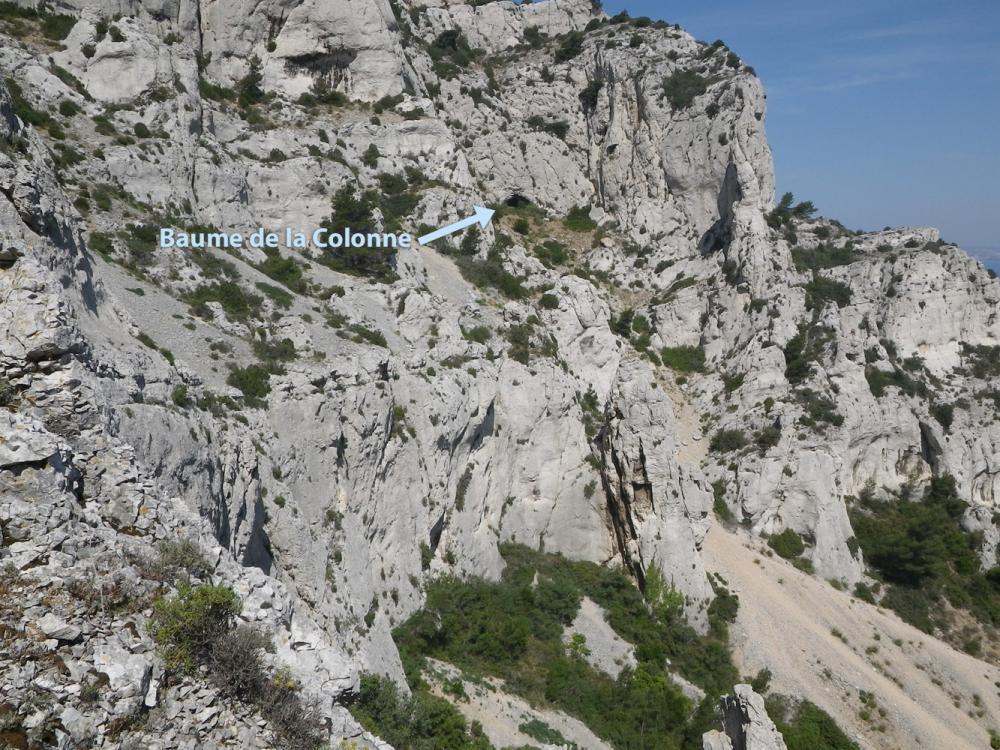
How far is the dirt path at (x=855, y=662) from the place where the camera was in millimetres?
27109

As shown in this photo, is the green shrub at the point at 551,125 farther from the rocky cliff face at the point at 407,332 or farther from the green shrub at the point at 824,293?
the green shrub at the point at 824,293

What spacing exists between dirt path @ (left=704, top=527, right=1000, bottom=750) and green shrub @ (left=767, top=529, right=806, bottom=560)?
1797 mm

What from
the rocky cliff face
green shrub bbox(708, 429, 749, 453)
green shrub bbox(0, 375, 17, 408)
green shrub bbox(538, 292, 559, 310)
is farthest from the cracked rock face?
green shrub bbox(538, 292, 559, 310)

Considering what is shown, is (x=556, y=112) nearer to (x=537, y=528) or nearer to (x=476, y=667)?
(x=537, y=528)

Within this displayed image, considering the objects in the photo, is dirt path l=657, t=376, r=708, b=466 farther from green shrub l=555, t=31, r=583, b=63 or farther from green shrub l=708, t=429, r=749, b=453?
green shrub l=555, t=31, r=583, b=63

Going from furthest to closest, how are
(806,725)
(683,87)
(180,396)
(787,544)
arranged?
1. (683,87)
2. (787,544)
3. (806,725)
4. (180,396)

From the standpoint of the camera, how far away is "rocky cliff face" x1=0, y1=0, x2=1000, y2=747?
30.5 ft

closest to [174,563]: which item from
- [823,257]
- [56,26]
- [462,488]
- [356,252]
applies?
[462,488]

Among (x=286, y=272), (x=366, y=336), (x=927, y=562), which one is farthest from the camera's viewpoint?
(x=927, y=562)

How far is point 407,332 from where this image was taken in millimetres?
29891

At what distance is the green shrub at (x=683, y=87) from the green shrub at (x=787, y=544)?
35.7 metres

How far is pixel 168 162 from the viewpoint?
29.5 meters

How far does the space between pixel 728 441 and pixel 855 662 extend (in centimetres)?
1470

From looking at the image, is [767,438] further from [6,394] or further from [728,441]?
[6,394]
